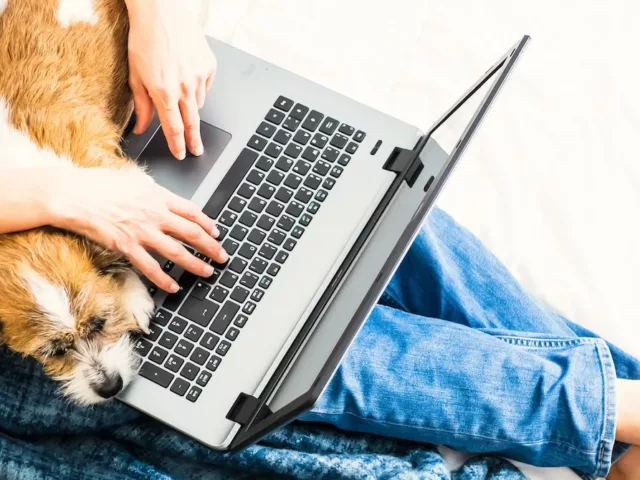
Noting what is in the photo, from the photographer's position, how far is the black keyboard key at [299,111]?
4.11 ft

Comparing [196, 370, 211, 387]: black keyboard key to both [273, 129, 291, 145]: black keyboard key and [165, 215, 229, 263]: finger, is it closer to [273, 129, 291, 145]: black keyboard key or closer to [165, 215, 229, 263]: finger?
[165, 215, 229, 263]: finger

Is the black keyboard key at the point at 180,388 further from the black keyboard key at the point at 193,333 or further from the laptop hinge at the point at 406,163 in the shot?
the laptop hinge at the point at 406,163

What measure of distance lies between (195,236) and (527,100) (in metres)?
0.87

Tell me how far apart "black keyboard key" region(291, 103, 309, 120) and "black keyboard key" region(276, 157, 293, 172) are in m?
0.09

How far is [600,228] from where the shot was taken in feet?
4.81

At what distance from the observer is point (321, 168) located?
1223 millimetres

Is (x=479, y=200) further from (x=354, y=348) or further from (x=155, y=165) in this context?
(x=155, y=165)

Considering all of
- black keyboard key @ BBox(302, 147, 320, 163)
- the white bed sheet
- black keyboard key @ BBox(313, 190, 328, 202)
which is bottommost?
black keyboard key @ BBox(313, 190, 328, 202)

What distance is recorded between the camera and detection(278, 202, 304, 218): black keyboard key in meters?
1.19

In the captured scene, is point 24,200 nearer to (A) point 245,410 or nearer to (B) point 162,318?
(B) point 162,318

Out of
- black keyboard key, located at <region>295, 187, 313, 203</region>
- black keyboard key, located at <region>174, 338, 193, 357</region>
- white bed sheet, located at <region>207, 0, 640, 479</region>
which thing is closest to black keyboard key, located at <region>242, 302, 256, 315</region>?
black keyboard key, located at <region>174, 338, 193, 357</region>

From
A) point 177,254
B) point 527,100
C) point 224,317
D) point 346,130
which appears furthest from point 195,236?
point 527,100

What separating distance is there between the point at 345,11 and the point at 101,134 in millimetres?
739

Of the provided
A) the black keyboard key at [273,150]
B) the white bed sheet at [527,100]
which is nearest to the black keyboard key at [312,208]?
the black keyboard key at [273,150]
